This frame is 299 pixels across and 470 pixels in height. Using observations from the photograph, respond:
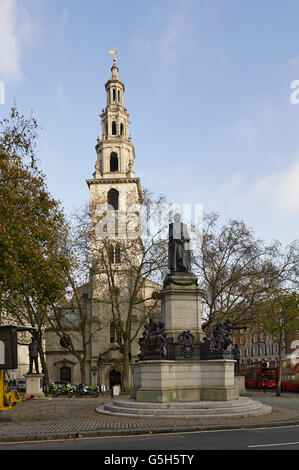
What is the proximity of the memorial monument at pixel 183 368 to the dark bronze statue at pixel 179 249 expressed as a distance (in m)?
0.32

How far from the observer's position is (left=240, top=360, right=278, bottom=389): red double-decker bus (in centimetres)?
4138

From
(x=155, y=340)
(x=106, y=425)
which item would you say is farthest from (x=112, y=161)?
(x=106, y=425)

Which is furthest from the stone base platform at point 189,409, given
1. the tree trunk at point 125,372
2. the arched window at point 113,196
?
the arched window at point 113,196

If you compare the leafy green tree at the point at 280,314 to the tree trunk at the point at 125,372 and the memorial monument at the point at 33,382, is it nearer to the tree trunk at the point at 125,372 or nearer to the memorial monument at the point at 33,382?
the tree trunk at the point at 125,372

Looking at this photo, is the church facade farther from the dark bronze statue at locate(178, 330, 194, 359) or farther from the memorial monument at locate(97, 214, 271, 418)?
the dark bronze statue at locate(178, 330, 194, 359)

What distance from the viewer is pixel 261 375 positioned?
138 ft

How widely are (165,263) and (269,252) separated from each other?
26.6 ft

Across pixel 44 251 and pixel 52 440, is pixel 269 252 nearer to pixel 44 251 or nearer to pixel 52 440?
pixel 44 251

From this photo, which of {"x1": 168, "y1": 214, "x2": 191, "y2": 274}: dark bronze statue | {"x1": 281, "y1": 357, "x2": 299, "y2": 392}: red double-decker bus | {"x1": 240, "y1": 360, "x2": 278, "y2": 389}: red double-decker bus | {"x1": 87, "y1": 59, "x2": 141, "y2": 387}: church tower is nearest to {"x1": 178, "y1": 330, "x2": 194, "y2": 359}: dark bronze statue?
{"x1": 168, "y1": 214, "x2": 191, "y2": 274}: dark bronze statue

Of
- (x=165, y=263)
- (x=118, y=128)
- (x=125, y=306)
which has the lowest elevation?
(x=125, y=306)

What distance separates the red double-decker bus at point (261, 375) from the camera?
41375mm

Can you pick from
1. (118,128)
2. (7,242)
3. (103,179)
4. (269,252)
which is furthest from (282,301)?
(118,128)

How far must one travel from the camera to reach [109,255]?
3597 centimetres

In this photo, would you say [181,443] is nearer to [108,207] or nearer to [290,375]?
[290,375]
